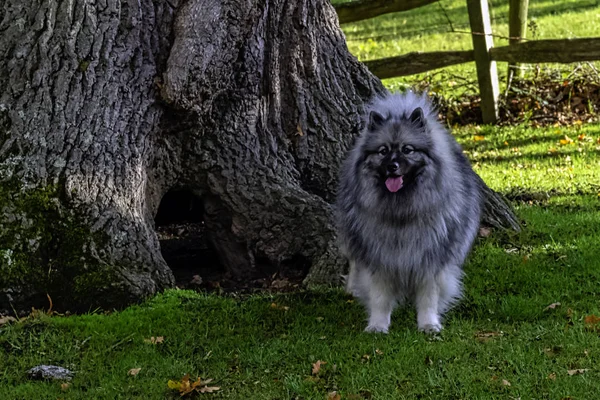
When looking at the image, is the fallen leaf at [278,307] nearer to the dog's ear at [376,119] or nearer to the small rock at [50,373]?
the dog's ear at [376,119]

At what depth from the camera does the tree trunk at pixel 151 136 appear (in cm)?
596

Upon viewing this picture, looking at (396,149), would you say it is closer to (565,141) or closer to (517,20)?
(565,141)

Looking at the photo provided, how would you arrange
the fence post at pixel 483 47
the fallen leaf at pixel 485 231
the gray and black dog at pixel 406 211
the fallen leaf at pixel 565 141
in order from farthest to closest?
the fence post at pixel 483 47, the fallen leaf at pixel 565 141, the fallen leaf at pixel 485 231, the gray and black dog at pixel 406 211

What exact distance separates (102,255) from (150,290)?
41cm

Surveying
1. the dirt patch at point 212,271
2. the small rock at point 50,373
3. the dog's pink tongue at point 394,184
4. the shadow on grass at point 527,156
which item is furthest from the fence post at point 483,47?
the small rock at point 50,373

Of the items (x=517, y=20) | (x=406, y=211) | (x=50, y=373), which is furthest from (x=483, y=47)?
(x=50, y=373)

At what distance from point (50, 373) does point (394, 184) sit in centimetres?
238

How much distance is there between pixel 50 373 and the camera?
202 inches

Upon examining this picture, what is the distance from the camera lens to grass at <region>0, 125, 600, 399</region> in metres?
4.89

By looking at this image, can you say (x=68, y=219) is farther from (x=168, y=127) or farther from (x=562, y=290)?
(x=562, y=290)

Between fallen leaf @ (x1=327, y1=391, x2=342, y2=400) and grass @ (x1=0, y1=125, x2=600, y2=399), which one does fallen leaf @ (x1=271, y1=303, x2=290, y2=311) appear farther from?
fallen leaf @ (x1=327, y1=391, x2=342, y2=400)

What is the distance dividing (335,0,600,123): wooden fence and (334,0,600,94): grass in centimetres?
161

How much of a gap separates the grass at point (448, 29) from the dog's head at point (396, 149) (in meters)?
8.39

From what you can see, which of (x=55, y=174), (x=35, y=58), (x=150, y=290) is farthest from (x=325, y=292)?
(x=35, y=58)
